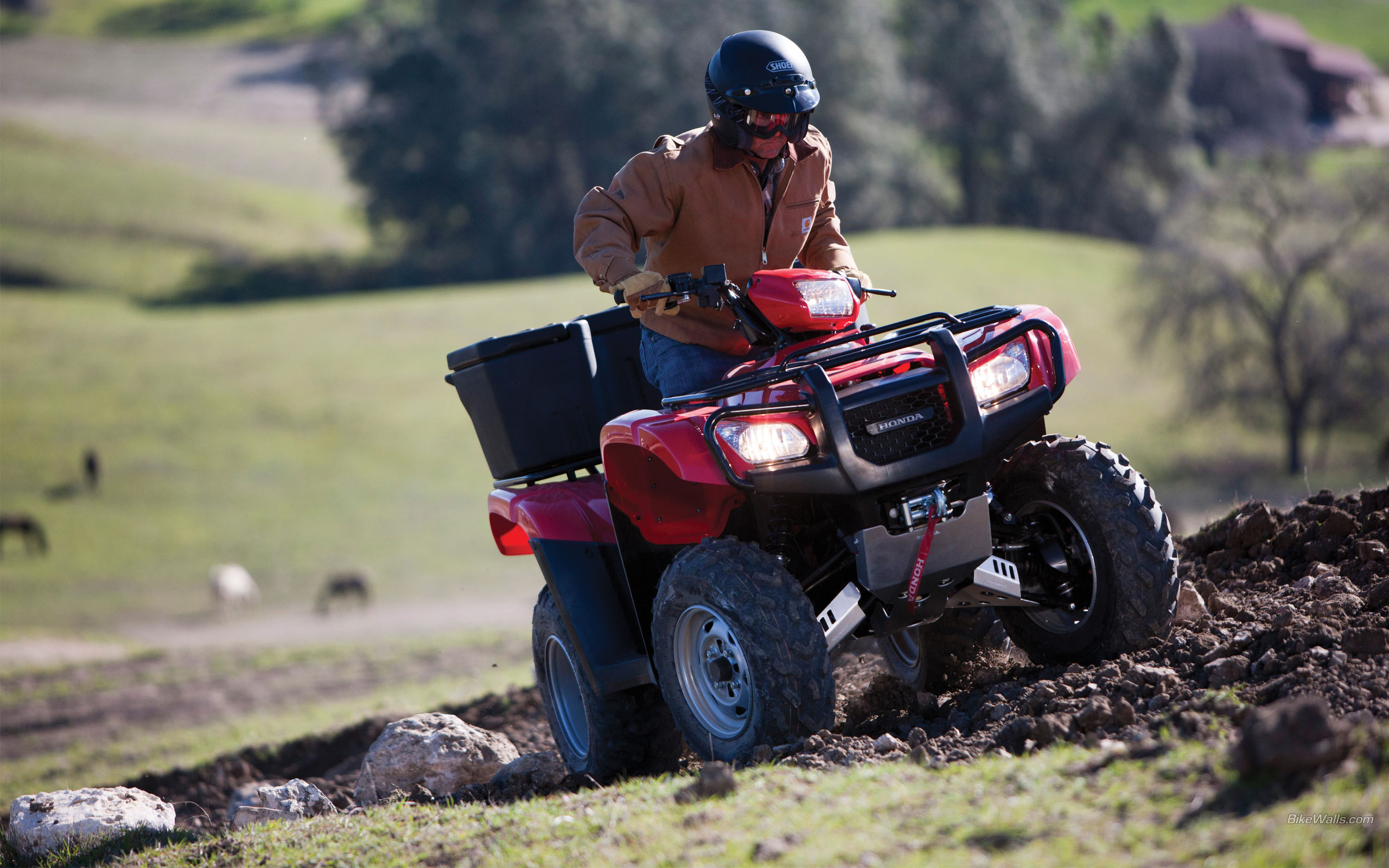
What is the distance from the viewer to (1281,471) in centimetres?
3319

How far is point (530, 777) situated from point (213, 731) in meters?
6.18

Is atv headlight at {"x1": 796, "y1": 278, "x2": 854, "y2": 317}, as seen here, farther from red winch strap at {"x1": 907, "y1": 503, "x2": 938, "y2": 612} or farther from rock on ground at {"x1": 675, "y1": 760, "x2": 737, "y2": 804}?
rock on ground at {"x1": 675, "y1": 760, "x2": 737, "y2": 804}

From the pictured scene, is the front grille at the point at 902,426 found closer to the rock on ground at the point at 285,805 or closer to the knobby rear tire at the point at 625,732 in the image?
the knobby rear tire at the point at 625,732

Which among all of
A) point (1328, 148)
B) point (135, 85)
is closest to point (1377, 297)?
point (1328, 148)

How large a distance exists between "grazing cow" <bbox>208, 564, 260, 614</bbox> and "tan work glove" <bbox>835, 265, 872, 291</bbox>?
802 inches

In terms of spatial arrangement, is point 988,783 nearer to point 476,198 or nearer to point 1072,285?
point 1072,285

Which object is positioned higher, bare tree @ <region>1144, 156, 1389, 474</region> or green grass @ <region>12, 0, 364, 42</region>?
green grass @ <region>12, 0, 364, 42</region>

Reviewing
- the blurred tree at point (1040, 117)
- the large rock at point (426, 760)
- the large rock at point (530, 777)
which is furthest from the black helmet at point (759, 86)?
the blurred tree at point (1040, 117)

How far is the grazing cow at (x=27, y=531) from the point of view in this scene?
2567 centimetres

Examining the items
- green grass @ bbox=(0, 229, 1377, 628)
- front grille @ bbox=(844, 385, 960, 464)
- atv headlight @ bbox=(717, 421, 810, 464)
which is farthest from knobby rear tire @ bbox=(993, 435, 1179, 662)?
green grass @ bbox=(0, 229, 1377, 628)

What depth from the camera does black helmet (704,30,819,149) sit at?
15.8 ft

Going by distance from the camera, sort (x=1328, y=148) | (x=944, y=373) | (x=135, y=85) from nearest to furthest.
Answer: (x=944, y=373), (x=1328, y=148), (x=135, y=85)

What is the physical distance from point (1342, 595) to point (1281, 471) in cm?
3079

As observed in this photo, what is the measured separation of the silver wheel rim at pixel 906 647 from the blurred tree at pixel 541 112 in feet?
188
